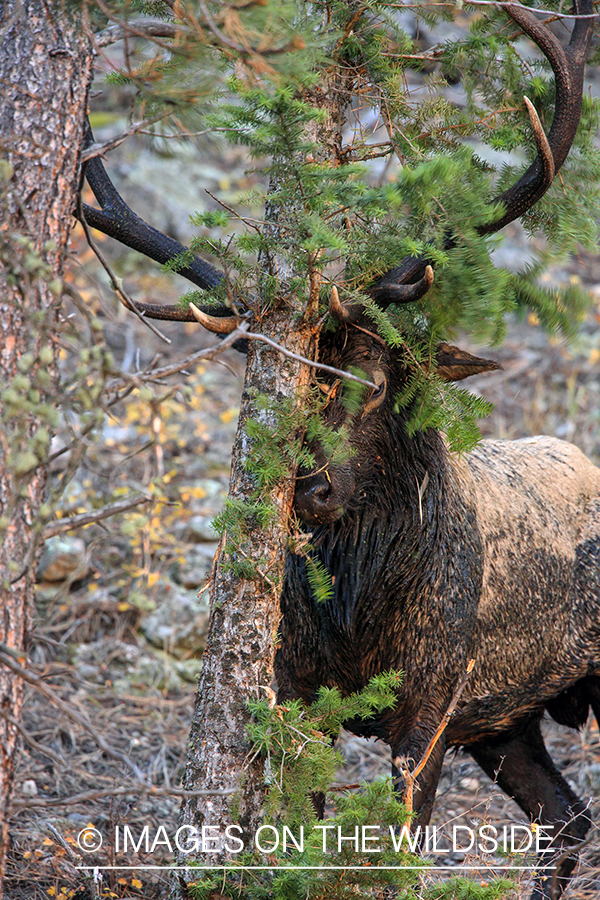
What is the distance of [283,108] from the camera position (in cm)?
291

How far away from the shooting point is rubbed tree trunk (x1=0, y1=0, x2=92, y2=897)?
271 cm

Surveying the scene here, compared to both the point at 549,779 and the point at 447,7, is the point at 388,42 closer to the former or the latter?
the point at 447,7

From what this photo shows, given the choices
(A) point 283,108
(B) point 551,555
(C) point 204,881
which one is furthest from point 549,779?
(A) point 283,108

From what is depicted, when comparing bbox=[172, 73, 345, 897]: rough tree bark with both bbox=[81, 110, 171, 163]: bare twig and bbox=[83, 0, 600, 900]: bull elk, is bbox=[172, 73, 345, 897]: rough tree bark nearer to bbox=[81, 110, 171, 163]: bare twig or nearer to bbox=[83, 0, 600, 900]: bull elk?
bbox=[83, 0, 600, 900]: bull elk

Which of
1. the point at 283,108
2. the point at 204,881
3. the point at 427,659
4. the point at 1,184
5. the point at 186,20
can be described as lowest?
the point at 204,881

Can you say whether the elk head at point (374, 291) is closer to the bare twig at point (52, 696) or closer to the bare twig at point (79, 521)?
the bare twig at point (79, 521)

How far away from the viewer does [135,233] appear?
12.8 ft

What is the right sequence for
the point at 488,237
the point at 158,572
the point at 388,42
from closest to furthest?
the point at 488,237 → the point at 388,42 → the point at 158,572

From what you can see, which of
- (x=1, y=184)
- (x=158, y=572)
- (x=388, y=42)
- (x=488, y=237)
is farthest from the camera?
(x=158, y=572)

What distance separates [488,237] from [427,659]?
76.4 inches

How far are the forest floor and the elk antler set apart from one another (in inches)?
32.3

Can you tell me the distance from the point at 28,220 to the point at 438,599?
2498 millimetres

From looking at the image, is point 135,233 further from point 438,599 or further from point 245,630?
point 438,599

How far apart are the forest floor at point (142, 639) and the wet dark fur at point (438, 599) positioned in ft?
1.56
